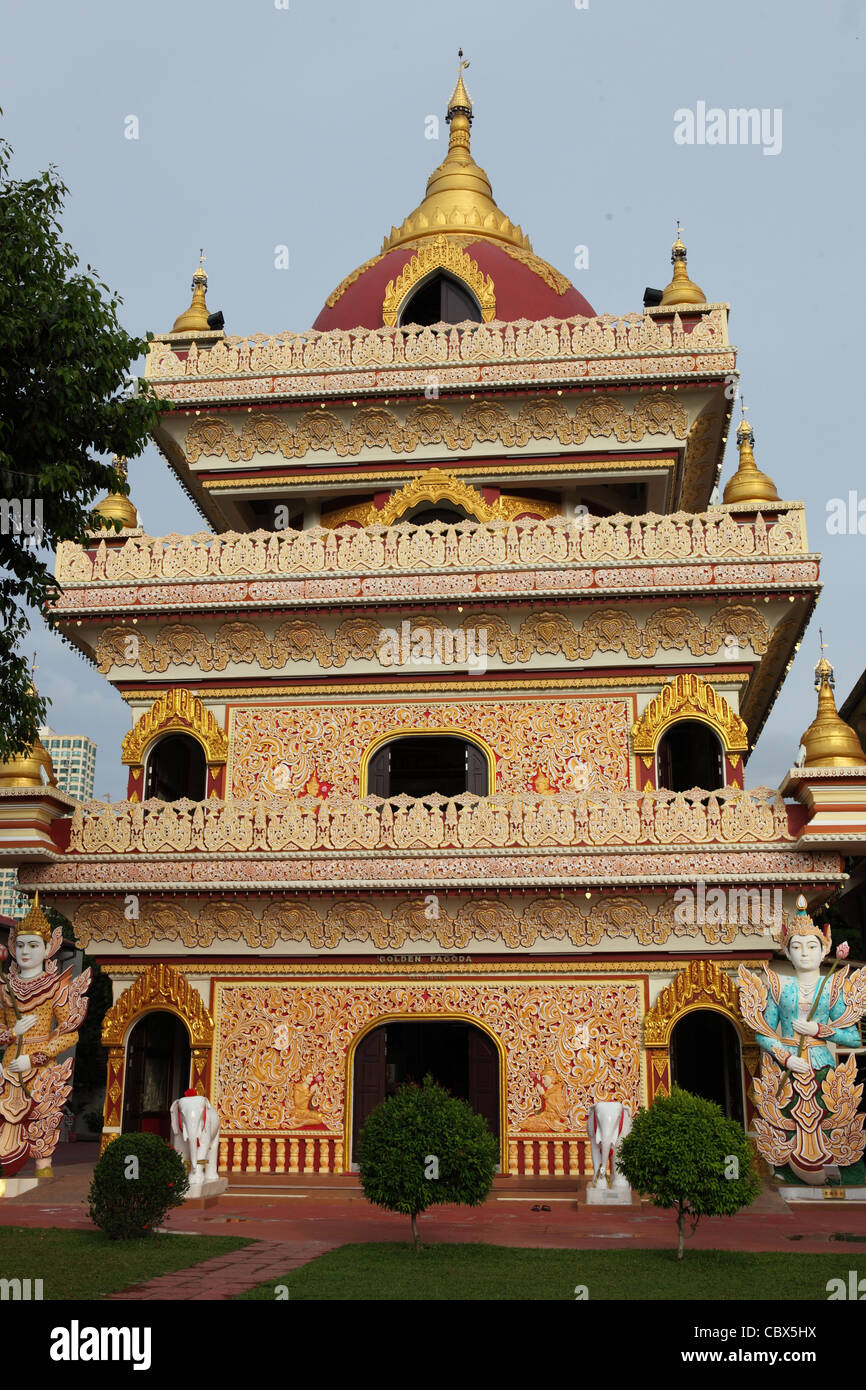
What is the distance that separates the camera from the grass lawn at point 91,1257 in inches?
370

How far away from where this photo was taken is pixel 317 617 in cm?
1803

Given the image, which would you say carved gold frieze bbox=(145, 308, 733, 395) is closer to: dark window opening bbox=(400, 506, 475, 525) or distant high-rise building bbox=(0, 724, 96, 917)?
dark window opening bbox=(400, 506, 475, 525)

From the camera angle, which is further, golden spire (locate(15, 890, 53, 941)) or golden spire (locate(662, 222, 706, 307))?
golden spire (locate(662, 222, 706, 307))

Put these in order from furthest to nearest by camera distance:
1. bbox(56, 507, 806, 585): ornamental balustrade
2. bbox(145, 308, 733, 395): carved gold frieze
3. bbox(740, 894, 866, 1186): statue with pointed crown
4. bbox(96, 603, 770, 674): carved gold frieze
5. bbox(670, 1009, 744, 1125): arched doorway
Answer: bbox(670, 1009, 744, 1125): arched doorway → bbox(145, 308, 733, 395): carved gold frieze → bbox(96, 603, 770, 674): carved gold frieze → bbox(56, 507, 806, 585): ornamental balustrade → bbox(740, 894, 866, 1186): statue with pointed crown

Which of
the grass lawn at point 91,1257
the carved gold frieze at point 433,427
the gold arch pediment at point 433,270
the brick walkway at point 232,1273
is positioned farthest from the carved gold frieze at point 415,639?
the brick walkway at point 232,1273

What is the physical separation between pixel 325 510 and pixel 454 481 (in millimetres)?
2619

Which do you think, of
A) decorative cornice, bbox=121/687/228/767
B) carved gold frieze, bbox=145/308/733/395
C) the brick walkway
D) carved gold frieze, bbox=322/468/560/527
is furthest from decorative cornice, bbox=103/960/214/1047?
carved gold frieze, bbox=145/308/733/395

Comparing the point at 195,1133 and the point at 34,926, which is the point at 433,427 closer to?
the point at 34,926

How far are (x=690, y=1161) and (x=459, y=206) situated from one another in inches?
691

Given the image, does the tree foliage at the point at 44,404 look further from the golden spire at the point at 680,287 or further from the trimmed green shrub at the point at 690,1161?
the golden spire at the point at 680,287

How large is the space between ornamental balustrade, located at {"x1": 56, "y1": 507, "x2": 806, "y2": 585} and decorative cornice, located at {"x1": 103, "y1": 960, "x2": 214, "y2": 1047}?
18.0 ft

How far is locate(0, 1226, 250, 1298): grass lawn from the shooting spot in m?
9.40

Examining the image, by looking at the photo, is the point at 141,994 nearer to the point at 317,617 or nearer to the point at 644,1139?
the point at 317,617

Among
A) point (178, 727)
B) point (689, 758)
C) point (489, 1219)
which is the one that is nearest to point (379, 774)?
point (178, 727)
